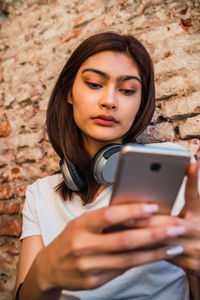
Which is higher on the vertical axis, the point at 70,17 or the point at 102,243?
the point at 70,17

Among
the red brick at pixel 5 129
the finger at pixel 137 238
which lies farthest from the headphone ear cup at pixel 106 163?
the red brick at pixel 5 129

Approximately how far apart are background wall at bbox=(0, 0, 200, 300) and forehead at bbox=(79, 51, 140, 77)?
34cm

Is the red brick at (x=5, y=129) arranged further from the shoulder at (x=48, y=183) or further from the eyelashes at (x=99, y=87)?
the eyelashes at (x=99, y=87)

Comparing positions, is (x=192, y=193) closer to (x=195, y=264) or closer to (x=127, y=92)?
(x=195, y=264)

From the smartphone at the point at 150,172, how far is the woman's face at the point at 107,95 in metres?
0.58

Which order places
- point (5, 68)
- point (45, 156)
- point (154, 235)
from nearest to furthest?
point (154, 235) → point (45, 156) → point (5, 68)

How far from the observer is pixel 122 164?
0.56 metres

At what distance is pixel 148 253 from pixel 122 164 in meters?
0.22

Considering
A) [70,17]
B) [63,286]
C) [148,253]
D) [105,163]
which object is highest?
[70,17]

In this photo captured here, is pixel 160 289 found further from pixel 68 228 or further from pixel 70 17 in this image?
pixel 70 17

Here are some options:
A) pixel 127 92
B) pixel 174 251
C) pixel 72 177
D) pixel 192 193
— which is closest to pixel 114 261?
pixel 174 251

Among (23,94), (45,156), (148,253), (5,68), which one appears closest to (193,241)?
(148,253)

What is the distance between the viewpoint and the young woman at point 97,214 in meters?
0.58

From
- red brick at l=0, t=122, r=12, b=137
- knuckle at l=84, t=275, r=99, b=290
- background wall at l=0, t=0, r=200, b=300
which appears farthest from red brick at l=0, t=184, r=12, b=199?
knuckle at l=84, t=275, r=99, b=290
